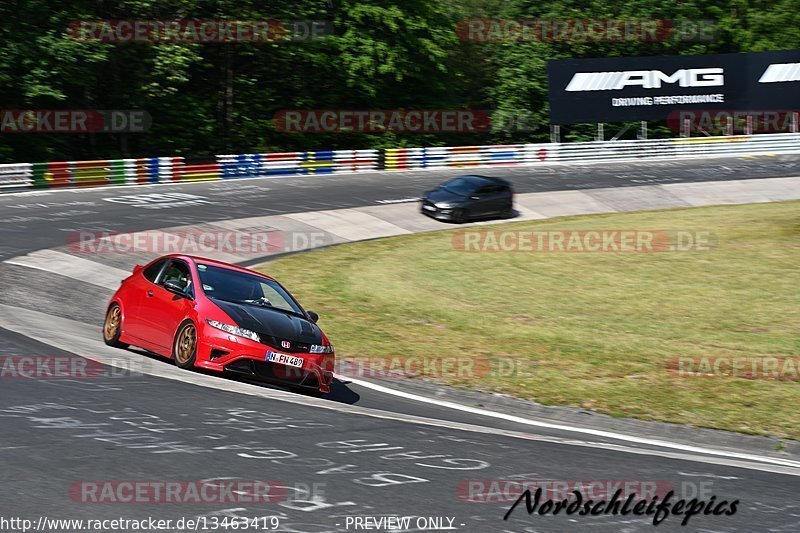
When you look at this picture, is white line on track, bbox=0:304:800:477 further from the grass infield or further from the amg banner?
the amg banner

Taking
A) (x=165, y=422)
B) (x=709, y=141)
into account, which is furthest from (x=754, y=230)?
(x=165, y=422)

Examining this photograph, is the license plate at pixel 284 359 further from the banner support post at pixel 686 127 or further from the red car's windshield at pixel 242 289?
the banner support post at pixel 686 127

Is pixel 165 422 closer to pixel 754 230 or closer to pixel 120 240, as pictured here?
pixel 120 240

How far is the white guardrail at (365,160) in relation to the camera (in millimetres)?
35438

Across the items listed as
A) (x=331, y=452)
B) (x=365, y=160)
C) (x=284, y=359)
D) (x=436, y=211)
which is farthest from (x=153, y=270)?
(x=365, y=160)

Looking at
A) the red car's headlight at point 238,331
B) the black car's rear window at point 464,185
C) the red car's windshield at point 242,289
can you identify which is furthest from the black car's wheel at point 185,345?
the black car's rear window at point 464,185

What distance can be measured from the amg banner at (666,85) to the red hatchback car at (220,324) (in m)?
37.9

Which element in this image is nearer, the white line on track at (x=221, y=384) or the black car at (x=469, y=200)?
the white line on track at (x=221, y=384)

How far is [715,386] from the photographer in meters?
12.6

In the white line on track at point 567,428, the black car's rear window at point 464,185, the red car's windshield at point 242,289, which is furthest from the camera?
the black car's rear window at point 464,185

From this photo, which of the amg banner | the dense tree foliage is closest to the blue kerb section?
the dense tree foliage

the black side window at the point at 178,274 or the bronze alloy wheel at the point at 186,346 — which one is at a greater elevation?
the black side window at the point at 178,274

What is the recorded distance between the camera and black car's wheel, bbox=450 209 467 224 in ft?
103

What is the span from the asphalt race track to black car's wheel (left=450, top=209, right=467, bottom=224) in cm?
1869
